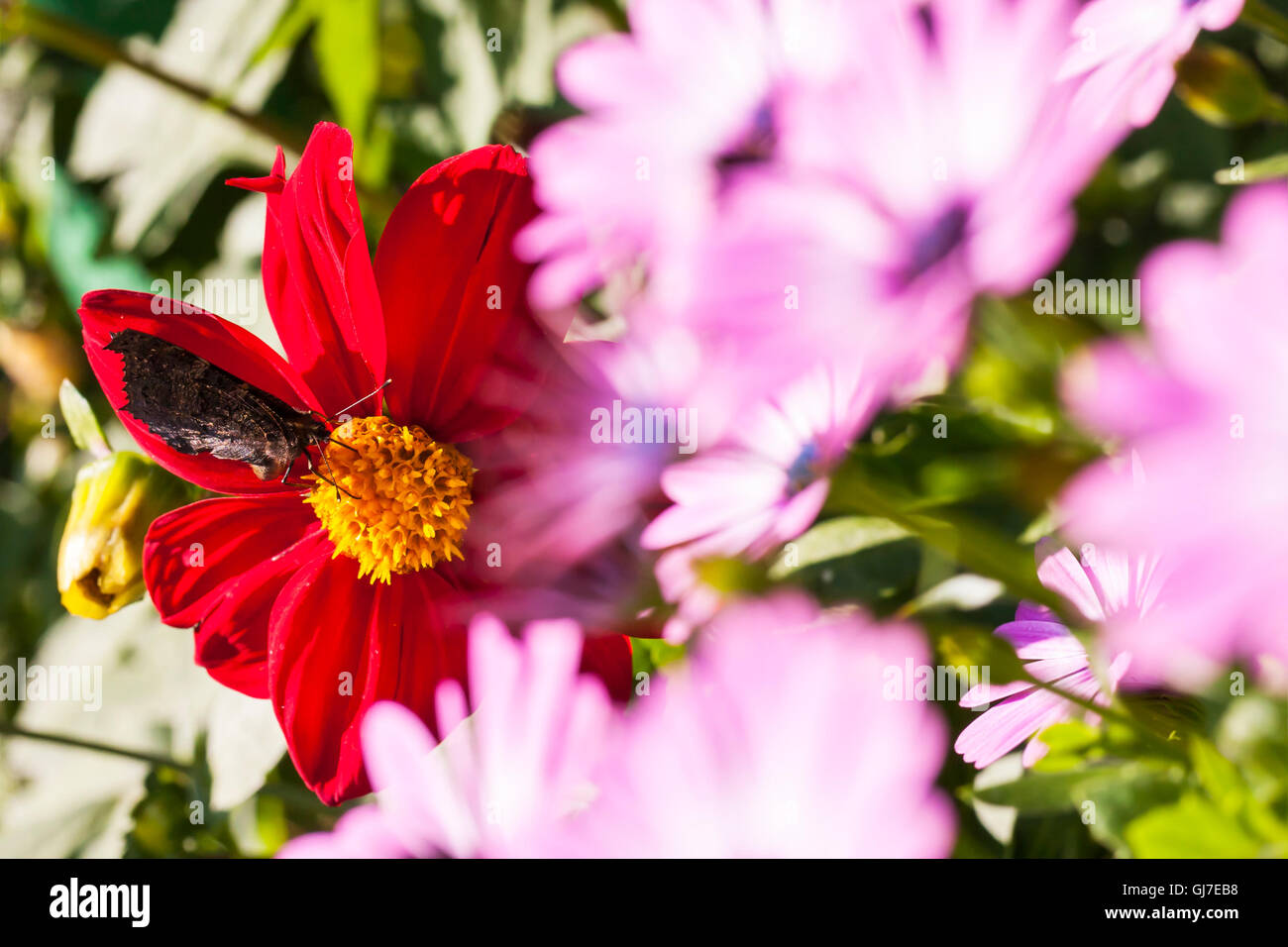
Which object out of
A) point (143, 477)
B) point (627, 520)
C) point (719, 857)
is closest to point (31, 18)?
point (143, 477)

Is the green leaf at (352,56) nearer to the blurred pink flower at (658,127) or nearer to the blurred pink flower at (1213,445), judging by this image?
the blurred pink flower at (658,127)

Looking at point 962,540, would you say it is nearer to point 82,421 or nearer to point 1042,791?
point 1042,791

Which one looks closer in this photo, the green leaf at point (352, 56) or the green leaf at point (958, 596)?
the green leaf at point (958, 596)

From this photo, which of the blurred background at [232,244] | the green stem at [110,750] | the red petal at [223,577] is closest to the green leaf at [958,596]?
the blurred background at [232,244]

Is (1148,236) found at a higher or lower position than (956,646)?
higher

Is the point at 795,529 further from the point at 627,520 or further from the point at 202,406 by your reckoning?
the point at 202,406

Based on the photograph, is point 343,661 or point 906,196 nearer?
point 906,196

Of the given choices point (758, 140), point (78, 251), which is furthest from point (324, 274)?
point (78, 251)

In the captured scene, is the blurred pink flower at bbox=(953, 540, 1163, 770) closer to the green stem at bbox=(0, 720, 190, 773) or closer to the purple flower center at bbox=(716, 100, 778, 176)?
the purple flower center at bbox=(716, 100, 778, 176)
